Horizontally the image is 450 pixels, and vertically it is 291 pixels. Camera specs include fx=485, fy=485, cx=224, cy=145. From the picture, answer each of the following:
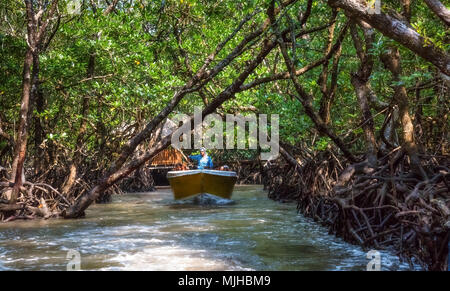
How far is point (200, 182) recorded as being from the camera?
549 inches

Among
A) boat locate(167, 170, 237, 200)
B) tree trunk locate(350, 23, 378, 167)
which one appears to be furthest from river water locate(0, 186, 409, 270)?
boat locate(167, 170, 237, 200)

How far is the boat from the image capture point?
13859 mm

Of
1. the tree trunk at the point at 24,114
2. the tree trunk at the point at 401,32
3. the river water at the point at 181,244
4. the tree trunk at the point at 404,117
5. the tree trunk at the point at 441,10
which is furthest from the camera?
the tree trunk at the point at 24,114

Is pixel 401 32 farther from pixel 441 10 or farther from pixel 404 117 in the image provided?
pixel 404 117

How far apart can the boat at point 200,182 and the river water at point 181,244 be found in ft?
8.66

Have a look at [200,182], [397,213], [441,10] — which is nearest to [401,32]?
[441,10]

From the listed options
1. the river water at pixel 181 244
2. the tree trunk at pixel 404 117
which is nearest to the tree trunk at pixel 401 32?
the tree trunk at pixel 404 117

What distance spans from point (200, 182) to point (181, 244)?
6832 mm

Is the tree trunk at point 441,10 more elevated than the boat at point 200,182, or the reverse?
the tree trunk at point 441,10

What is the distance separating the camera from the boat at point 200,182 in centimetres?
1386

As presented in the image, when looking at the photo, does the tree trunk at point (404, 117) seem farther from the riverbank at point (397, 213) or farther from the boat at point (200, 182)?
the boat at point (200, 182)
